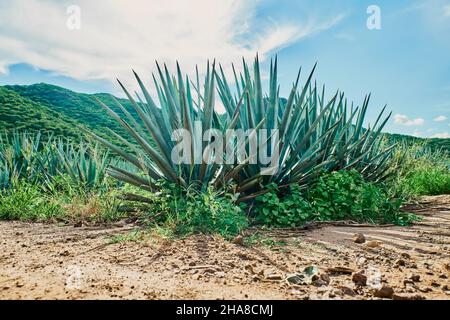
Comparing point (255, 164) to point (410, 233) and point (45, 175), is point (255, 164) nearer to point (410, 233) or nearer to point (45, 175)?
point (410, 233)

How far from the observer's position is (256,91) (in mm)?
3740

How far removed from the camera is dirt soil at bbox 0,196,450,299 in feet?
5.26

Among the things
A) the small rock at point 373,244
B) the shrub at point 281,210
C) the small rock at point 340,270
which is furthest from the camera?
the shrub at point 281,210

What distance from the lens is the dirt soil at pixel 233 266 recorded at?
63.1 inches

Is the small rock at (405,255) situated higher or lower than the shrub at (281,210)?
lower

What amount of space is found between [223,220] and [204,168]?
557 millimetres

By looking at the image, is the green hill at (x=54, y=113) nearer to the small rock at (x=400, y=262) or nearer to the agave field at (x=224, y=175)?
the agave field at (x=224, y=175)

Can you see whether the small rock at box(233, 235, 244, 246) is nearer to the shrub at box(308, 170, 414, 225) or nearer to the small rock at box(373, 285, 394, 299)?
the small rock at box(373, 285, 394, 299)

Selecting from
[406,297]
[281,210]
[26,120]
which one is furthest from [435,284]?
[26,120]

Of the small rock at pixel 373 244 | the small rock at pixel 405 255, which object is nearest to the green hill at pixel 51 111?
the small rock at pixel 373 244

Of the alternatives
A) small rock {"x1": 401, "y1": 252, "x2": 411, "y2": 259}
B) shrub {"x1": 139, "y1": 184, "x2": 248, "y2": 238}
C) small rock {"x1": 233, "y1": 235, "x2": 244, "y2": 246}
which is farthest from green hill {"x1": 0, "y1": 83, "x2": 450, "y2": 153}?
small rock {"x1": 401, "y1": 252, "x2": 411, "y2": 259}

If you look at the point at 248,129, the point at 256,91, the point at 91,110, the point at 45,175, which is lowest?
the point at 45,175

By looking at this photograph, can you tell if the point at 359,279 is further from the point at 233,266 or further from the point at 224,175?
the point at 224,175

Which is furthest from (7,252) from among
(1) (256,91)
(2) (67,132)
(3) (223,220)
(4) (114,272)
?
(2) (67,132)
